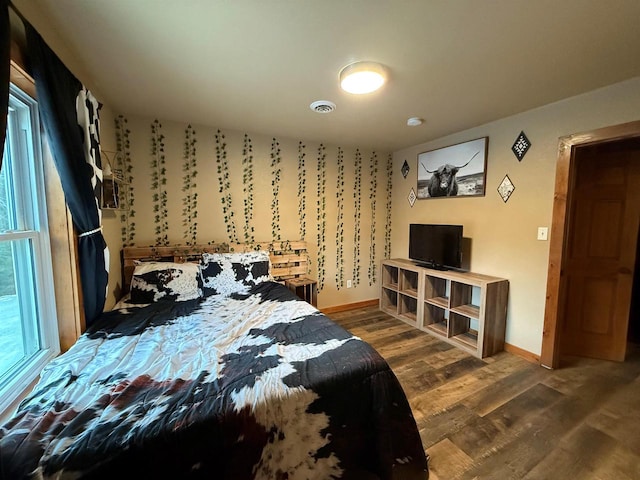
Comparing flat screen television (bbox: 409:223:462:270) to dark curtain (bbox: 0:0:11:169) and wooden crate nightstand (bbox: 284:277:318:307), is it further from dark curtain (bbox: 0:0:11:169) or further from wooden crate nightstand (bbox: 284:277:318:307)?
dark curtain (bbox: 0:0:11:169)

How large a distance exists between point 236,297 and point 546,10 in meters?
2.59

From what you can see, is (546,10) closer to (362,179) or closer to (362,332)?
(362,179)

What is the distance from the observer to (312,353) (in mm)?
1393

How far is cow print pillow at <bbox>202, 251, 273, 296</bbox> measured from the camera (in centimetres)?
240

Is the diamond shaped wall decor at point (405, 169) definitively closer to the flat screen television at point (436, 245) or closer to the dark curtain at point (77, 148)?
the flat screen television at point (436, 245)

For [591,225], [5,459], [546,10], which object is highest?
[546,10]

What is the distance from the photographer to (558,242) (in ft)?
7.38

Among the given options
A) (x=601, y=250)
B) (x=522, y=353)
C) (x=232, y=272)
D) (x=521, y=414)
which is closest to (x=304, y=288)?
(x=232, y=272)

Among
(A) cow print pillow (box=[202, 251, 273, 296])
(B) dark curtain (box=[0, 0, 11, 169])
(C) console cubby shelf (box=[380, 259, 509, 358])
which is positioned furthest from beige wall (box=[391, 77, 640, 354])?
(B) dark curtain (box=[0, 0, 11, 169])

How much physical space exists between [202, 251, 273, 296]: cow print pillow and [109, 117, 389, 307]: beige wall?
541mm

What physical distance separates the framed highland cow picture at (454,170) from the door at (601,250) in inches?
30.0

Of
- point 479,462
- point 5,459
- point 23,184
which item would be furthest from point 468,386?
point 23,184

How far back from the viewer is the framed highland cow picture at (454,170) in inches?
111

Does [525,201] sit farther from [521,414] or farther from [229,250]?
[229,250]
